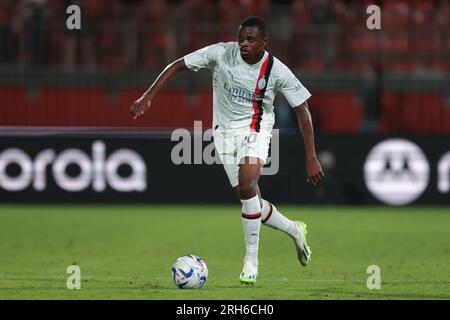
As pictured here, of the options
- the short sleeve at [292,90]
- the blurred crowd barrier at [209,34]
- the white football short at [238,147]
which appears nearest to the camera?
the white football short at [238,147]

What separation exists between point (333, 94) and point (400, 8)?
2.26 meters

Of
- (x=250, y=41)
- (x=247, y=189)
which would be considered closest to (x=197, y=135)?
(x=247, y=189)

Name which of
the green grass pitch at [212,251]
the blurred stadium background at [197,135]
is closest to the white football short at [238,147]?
the green grass pitch at [212,251]

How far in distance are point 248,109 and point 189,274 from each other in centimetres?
171

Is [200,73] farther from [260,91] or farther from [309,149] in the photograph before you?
[309,149]

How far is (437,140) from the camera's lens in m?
17.8

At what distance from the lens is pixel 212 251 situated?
1205 centimetres

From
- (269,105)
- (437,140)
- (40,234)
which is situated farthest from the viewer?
(437,140)

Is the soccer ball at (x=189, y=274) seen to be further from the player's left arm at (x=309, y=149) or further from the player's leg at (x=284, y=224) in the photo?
the player's left arm at (x=309, y=149)

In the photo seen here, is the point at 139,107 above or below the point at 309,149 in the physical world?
above

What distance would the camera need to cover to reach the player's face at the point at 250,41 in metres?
8.89

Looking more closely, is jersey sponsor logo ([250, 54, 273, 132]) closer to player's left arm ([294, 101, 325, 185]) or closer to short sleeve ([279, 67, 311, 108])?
short sleeve ([279, 67, 311, 108])

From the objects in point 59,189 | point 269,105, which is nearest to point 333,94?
point 59,189
